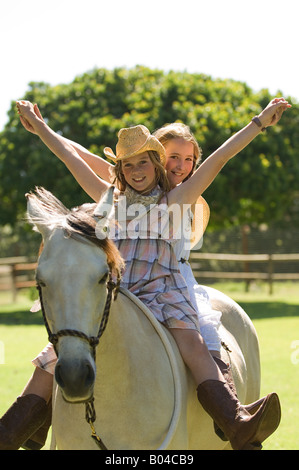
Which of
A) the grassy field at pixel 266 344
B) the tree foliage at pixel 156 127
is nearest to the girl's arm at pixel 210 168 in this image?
the grassy field at pixel 266 344

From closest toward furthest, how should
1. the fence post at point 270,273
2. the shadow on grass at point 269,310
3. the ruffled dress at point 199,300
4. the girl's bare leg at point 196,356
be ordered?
the girl's bare leg at point 196,356, the ruffled dress at point 199,300, the shadow on grass at point 269,310, the fence post at point 270,273

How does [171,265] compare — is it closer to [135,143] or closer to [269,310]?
[135,143]

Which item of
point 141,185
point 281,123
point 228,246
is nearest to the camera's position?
point 141,185

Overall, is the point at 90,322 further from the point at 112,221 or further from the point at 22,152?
the point at 22,152

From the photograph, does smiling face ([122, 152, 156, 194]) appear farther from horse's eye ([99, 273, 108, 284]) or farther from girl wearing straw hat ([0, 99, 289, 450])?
horse's eye ([99, 273, 108, 284])

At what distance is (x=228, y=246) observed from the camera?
84.6ft

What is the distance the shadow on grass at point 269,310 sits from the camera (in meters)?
15.9

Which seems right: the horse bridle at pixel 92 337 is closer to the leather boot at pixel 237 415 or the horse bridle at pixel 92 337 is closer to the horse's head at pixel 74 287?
the horse's head at pixel 74 287

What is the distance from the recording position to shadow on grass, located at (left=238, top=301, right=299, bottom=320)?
1589cm

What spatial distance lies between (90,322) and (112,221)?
1.67ft

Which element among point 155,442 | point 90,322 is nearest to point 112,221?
point 90,322

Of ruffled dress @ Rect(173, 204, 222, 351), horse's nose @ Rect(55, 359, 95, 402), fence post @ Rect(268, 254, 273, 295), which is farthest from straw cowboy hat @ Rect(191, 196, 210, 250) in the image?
fence post @ Rect(268, 254, 273, 295)

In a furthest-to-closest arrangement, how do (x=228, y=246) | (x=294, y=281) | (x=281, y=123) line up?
(x=228, y=246) < (x=294, y=281) < (x=281, y=123)
